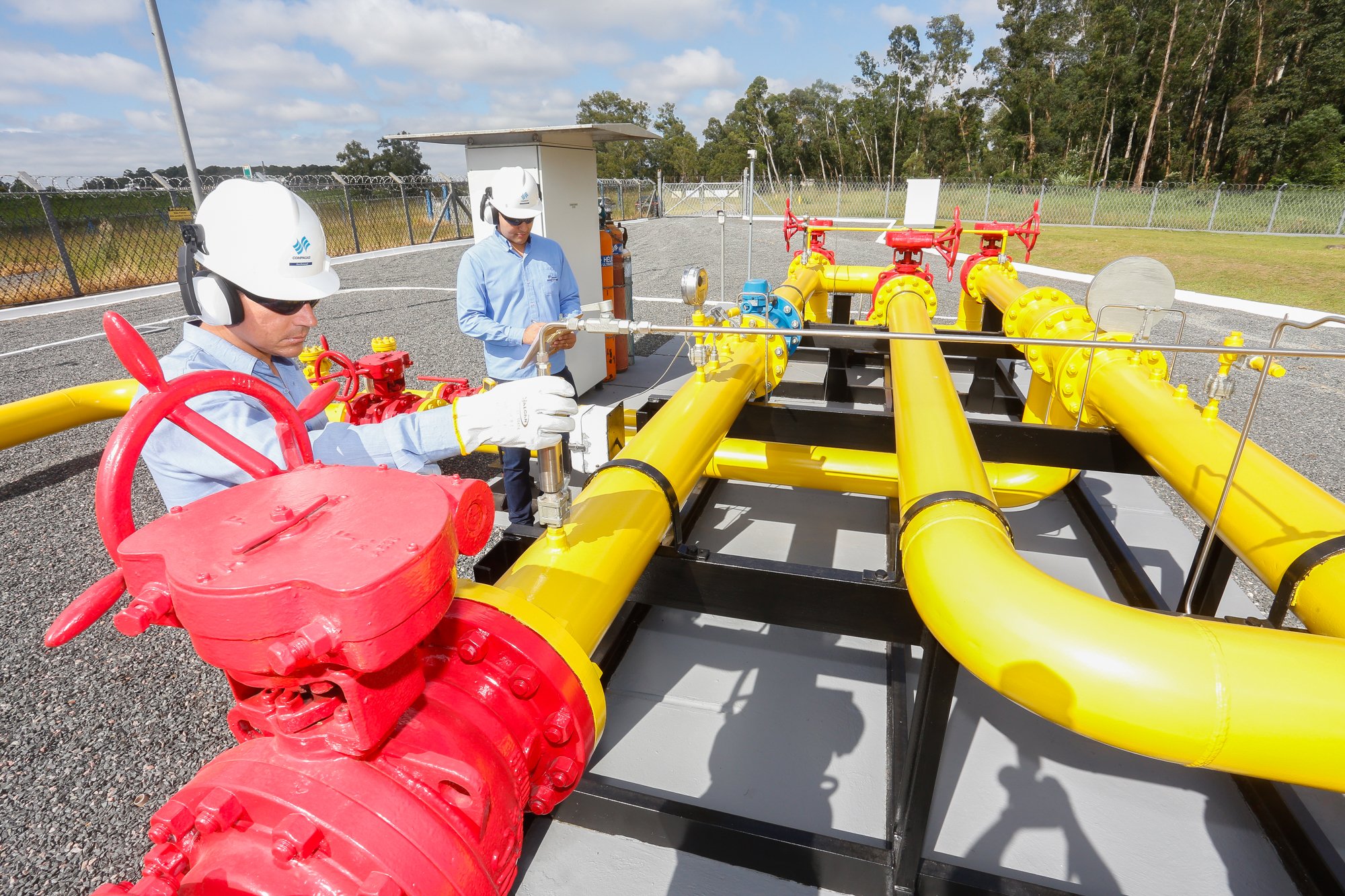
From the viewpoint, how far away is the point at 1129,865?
2006mm

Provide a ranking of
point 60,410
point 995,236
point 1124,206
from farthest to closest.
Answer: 1. point 1124,206
2. point 995,236
3. point 60,410

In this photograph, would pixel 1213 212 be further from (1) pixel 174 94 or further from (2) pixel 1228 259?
(1) pixel 174 94

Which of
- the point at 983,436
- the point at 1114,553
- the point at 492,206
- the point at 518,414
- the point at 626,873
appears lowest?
the point at 626,873

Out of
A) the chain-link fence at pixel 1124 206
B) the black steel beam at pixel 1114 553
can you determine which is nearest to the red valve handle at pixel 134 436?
the black steel beam at pixel 1114 553

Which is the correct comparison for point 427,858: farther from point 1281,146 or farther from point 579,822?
point 1281,146

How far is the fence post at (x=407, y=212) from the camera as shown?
705 inches

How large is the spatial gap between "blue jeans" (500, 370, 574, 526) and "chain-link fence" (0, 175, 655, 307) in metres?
5.18

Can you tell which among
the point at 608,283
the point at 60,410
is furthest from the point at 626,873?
the point at 608,283

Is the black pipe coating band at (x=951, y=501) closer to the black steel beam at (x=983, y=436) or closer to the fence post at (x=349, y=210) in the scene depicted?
the black steel beam at (x=983, y=436)

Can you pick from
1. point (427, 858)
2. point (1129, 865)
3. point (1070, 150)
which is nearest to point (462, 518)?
point (427, 858)

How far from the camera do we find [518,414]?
1.31m

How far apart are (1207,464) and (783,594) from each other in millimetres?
1314

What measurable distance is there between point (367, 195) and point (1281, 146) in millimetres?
35826

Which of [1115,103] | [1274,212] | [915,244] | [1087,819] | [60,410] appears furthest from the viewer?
[1115,103]
